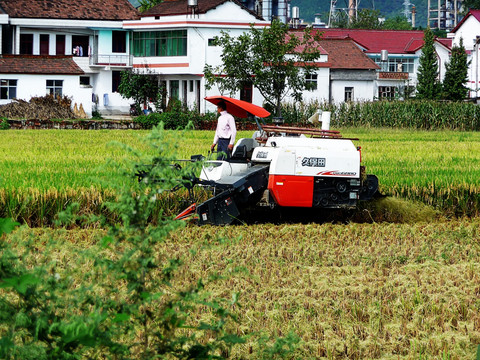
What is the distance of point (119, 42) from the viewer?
54.5 m

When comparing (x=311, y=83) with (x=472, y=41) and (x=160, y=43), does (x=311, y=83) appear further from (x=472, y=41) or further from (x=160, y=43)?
(x=472, y=41)

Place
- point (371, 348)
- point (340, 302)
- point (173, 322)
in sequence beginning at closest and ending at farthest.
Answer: point (173, 322) < point (371, 348) < point (340, 302)

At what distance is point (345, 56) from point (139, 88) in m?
14.1

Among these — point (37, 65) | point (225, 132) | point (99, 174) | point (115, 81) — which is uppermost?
point (37, 65)

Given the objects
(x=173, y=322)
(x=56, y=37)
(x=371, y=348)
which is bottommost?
(x=371, y=348)

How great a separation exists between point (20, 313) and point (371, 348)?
3.29 metres

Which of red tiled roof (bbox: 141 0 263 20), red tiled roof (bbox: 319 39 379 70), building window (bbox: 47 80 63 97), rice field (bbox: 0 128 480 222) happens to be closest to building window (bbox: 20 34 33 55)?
red tiled roof (bbox: 141 0 263 20)

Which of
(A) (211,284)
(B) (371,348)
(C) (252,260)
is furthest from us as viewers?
(C) (252,260)

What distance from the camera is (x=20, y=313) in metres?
4.97

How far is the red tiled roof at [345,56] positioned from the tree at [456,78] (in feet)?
15.3

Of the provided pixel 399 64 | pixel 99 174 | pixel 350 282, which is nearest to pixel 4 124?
pixel 99 174

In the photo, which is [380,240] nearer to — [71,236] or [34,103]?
[71,236]

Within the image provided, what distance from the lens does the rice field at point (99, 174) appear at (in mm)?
13399

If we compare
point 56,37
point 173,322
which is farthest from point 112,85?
point 173,322
